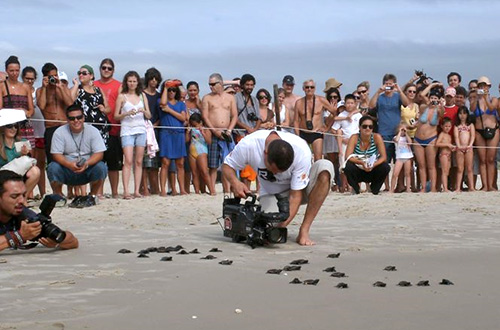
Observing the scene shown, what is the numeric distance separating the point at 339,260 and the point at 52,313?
282cm

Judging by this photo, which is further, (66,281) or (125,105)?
(125,105)

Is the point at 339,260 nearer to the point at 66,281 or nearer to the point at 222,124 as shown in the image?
the point at 66,281

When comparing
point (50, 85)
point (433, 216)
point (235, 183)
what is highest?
point (50, 85)

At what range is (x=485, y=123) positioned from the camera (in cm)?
1452

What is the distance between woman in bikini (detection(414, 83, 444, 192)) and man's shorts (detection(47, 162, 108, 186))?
16.6 feet

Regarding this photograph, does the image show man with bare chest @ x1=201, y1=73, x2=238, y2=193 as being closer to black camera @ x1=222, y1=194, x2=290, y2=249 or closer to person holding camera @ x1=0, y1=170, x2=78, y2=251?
black camera @ x1=222, y1=194, x2=290, y2=249

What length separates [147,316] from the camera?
5.12 m

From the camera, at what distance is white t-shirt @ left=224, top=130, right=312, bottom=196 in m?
7.99

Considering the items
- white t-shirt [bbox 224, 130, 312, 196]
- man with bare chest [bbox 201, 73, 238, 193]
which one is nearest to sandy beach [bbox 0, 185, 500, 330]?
white t-shirt [bbox 224, 130, 312, 196]

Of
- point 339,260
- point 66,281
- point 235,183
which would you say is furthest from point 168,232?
point 66,281

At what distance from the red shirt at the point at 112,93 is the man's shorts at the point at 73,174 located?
3.30 feet

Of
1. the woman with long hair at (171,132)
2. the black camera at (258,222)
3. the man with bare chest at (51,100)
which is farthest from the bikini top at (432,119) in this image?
the black camera at (258,222)

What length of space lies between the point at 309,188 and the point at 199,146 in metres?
5.58

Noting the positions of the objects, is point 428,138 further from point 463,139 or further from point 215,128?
point 215,128
